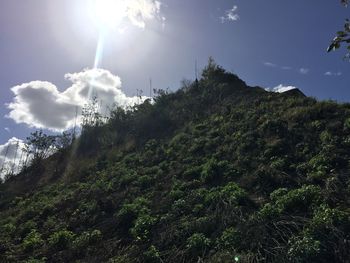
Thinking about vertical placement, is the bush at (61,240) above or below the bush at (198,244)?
above

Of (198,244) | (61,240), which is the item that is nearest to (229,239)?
(198,244)

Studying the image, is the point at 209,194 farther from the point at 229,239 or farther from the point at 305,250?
the point at 305,250

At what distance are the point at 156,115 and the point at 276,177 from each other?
1431 centimetres

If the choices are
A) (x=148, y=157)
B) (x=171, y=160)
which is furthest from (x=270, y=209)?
(x=148, y=157)

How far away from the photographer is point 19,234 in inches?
551

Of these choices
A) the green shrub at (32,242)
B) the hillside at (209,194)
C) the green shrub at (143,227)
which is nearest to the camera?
the hillside at (209,194)

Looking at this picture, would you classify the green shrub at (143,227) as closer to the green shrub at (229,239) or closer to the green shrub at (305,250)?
the green shrub at (229,239)

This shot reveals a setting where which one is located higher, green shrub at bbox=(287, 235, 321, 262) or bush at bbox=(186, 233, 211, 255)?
bush at bbox=(186, 233, 211, 255)

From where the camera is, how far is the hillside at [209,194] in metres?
9.42

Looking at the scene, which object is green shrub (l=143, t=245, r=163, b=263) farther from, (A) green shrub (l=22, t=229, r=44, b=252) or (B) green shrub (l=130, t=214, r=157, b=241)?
(A) green shrub (l=22, t=229, r=44, b=252)

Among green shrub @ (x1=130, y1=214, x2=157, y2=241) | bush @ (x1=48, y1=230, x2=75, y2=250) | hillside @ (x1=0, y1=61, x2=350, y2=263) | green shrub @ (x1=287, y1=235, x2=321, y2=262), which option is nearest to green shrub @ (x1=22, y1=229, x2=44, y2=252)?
hillside @ (x1=0, y1=61, x2=350, y2=263)

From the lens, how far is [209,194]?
12125 mm

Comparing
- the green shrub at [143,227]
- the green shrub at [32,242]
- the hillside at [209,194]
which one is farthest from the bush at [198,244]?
the green shrub at [32,242]

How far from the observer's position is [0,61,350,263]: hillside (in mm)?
9422
